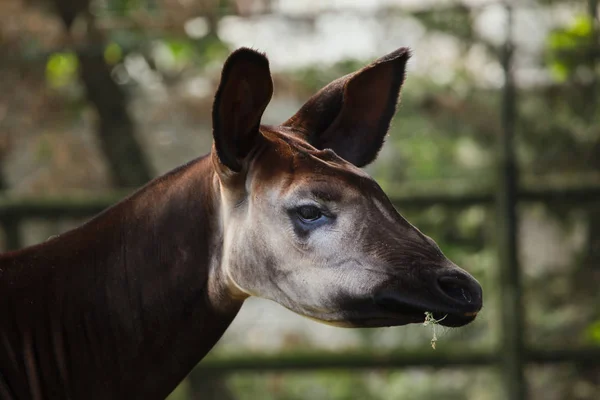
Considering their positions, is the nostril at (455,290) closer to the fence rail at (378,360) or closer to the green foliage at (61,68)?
the fence rail at (378,360)

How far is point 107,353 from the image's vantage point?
8.62 ft

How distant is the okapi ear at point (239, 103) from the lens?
247 cm

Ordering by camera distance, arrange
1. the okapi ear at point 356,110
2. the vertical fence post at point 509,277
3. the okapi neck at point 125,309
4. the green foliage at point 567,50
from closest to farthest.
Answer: the okapi neck at point 125,309
the okapi ear at point 356,110
the vertical fence post at point 509,277
the green foliage at point 567,50

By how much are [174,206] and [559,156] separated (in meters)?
4.15

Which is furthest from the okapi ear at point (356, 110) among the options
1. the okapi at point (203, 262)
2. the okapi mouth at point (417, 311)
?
the okapi mouth at point (417, 311)

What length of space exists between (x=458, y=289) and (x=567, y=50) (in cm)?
440

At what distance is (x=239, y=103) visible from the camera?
8.27ft

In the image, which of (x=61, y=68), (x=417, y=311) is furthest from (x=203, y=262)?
(x=61, y=68)

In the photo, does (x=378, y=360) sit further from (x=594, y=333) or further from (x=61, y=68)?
(x=61, y=68)

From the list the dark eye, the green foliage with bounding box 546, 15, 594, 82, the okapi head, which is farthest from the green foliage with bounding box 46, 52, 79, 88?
the dark eye

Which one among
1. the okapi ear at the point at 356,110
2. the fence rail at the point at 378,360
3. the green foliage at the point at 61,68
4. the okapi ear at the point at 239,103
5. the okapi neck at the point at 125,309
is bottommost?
the fence rail at the point at 378,360

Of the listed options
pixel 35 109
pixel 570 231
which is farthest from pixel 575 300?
pixel 35 109

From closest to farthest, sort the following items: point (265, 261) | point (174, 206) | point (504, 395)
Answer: point (265, 261)
point (174, 206)
point (504, 395)

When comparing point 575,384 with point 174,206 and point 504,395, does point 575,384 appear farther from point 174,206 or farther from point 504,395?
point 174,206
